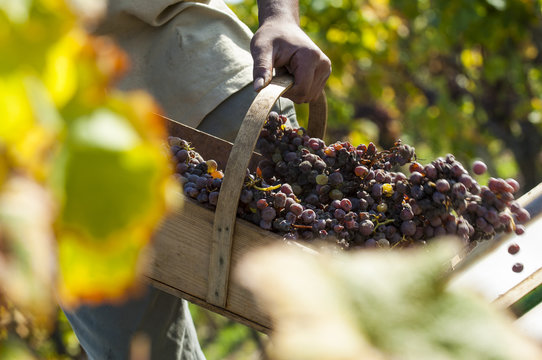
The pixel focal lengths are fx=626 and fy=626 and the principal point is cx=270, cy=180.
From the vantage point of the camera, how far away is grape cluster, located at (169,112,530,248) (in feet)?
3.63

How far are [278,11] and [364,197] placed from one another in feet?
1.55

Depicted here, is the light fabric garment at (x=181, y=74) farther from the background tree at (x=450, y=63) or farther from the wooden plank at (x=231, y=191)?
the background tree at (x=450, y=63)

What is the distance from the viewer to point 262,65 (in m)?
1.23

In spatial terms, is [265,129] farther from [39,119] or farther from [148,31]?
[39,119]

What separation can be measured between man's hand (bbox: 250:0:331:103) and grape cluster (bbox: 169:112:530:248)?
140mm

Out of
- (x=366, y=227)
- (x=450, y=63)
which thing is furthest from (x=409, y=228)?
(x=450, y=63)

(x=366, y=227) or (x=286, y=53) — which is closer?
(x=366, y=227)

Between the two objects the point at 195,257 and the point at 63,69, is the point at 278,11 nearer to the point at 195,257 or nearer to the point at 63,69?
the point at 195,257

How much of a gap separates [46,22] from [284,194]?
913mm

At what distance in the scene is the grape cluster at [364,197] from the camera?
1105 millimetres

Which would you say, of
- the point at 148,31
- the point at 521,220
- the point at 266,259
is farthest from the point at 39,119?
the point at 148,31

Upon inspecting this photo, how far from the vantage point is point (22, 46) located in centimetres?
24

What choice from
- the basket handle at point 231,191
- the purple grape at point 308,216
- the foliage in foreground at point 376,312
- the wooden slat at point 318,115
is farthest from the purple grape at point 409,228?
the foliage in foreground at point 376,312

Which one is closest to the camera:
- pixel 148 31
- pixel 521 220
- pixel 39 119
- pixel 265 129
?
pixel 39 119
